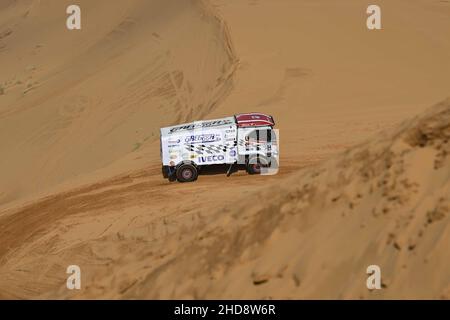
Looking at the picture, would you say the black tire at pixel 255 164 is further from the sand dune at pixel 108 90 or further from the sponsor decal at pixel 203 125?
the sand dune at pixel 108 90

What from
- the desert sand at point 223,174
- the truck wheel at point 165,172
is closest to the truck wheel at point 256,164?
the desert sand at point 223,174

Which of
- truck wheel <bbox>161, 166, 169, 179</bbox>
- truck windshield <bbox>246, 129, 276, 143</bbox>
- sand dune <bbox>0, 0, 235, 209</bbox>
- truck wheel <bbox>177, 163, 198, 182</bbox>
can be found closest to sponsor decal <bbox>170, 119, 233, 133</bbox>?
truck windshield <bbox>246, 129, 276, 143</bbox>

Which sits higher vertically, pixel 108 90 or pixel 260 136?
pixel 108 90

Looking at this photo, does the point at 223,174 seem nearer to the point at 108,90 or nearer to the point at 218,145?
the point at 218,145

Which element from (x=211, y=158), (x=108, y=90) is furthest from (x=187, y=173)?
(x=108, y=90)
